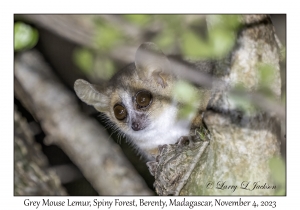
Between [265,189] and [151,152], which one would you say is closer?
[265,189]

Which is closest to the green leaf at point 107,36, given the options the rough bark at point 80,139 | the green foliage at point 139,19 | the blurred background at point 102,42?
the blurred background at point 102,42

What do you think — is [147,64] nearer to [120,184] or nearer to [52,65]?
[52,65]

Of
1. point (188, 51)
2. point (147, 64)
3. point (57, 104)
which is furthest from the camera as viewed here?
Result: point (147, 64)

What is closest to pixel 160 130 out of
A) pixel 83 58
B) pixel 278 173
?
pixel 83 58

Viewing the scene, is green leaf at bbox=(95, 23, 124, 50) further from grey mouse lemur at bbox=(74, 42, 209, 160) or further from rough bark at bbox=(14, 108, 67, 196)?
rough bark at bbox=(14, 108, 67, 196)

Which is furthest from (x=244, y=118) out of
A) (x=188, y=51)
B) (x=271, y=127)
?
(x=188, y=51)

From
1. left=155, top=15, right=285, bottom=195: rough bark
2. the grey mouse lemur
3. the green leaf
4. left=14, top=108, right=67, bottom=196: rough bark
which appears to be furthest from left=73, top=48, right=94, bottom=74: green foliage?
left=155, top=15, right=285, bottom=195: rough bark

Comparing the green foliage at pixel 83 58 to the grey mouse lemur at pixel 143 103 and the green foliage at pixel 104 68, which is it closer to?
the green foliage at pixel 104 68
